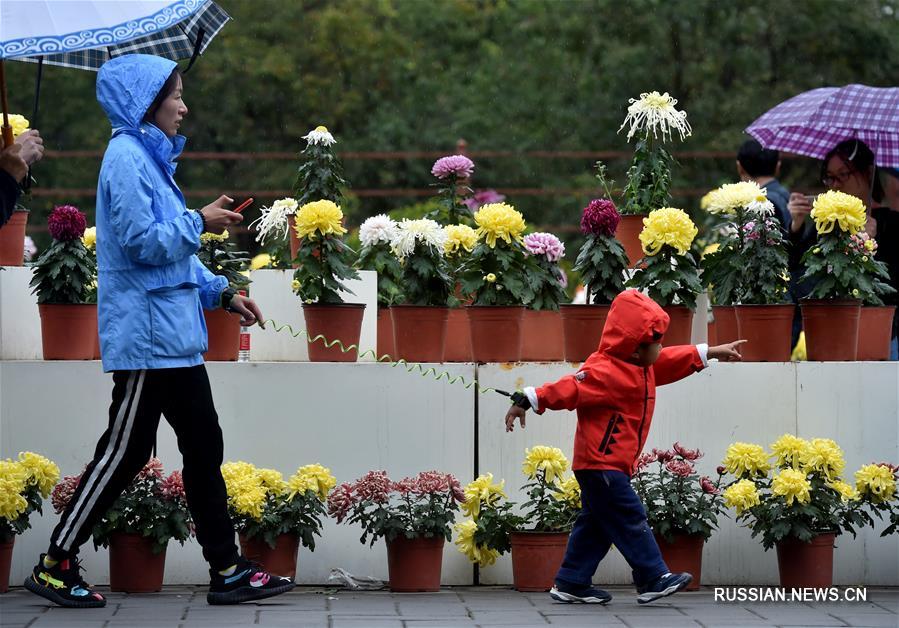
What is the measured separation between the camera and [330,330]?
5988 millimetres

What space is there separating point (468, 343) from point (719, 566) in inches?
59.4

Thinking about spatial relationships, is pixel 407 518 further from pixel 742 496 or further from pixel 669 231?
pixel 669 231

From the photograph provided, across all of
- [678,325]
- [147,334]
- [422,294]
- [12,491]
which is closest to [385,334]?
[422,294]

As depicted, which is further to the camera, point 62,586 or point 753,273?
point 753,273

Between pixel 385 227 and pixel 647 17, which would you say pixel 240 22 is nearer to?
pixel 647 17

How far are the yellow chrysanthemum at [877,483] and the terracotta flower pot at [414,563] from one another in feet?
5.73

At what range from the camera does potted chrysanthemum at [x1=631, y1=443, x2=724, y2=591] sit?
18.4 ft

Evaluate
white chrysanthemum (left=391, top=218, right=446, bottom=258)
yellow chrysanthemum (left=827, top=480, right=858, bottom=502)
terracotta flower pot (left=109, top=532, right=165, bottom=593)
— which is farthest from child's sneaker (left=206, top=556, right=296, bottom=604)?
yellow chrysanthemum (left=827, top=480, right=858, bottom=502)

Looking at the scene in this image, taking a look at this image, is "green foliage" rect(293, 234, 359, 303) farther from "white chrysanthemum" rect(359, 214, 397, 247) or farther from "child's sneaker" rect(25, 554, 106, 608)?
"child's sneaker" rect(25, 554, 106, 608)

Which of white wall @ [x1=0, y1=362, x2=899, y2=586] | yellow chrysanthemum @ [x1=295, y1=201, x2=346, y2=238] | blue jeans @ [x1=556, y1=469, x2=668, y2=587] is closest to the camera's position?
blue jeans @ [x1=556, y1=469, x2=668, y2=587]

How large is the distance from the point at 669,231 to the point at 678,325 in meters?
0.42

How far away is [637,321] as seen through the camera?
5.30 metres

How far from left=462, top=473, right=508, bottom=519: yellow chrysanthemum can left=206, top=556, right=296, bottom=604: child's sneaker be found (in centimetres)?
86

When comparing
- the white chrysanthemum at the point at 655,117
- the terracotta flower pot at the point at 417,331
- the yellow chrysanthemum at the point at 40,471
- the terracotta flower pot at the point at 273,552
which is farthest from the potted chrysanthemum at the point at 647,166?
the yellow chrysanthemum at the point at 40,471
